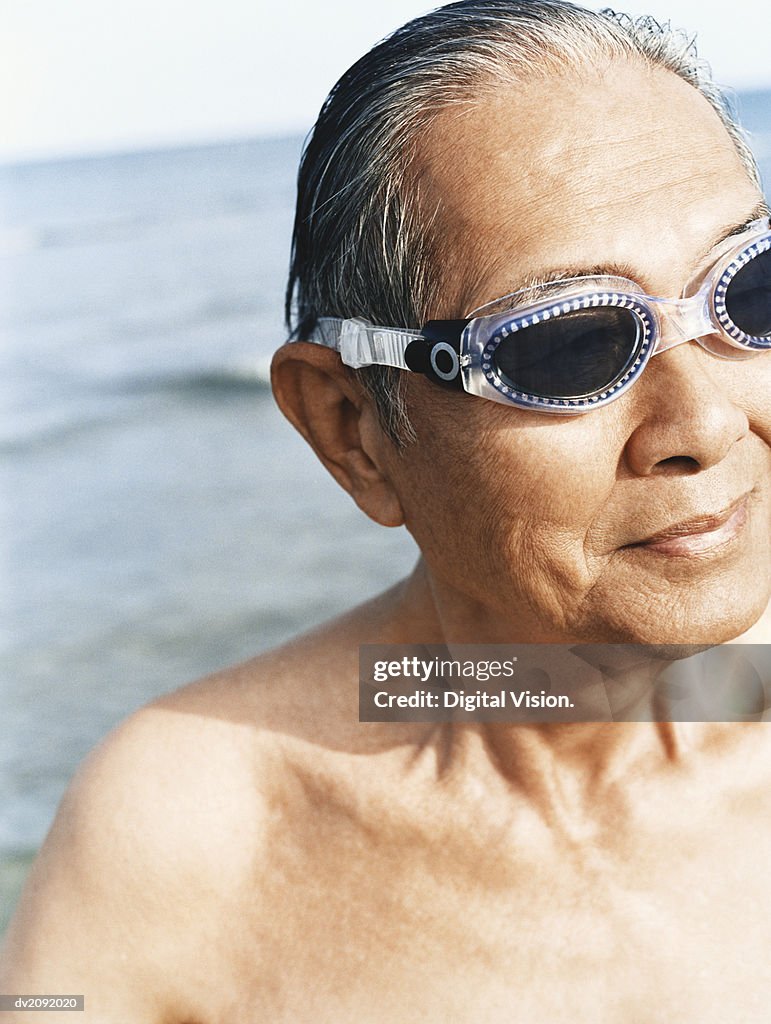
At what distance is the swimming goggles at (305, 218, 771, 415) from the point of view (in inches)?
72.2

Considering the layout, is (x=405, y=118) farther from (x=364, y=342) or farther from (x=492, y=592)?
(x=492, y=592)

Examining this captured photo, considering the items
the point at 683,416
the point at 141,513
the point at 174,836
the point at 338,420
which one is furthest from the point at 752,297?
the point at 141,513

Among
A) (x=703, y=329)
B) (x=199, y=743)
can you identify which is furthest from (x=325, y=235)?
(x=199, y=743)

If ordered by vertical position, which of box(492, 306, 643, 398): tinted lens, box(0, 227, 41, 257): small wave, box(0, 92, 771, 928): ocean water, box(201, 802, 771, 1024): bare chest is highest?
box(0, 227, 41, 257): small wave

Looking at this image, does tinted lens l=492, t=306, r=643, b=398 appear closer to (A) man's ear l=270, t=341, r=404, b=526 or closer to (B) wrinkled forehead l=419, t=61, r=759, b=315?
(B) wrinkled forehead l=419, t=61, r=759, b=315

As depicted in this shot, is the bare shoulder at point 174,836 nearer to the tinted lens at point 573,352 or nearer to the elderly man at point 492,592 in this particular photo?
the elderly man at point 492,592

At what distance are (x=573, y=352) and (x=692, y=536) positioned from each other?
33cm

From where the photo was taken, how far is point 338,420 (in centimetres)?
230

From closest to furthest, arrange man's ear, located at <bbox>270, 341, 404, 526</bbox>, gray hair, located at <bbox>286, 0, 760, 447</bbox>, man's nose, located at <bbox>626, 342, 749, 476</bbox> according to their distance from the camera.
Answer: man's nose, located at <bbox>626, 342, 749, 476</bbox> < gray hair, located at <bbox>286, 0, 760, 447</bbox> < man's ear, located at <bbox>270, 341, 404, 526</bbox>

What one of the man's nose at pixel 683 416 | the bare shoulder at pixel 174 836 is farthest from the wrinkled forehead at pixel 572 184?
the bare shoulder at pixel 174 836

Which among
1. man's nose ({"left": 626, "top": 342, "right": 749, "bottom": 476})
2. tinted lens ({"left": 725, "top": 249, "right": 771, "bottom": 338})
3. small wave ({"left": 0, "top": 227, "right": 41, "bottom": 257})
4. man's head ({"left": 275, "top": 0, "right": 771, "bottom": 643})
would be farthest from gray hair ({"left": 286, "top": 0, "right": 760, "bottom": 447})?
small wave ({"left": 0, "top": 227, "right": 41, "bottom": 257})

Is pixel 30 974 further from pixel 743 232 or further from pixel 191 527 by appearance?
pixel 191 527

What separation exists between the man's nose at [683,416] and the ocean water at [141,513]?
1185 mm

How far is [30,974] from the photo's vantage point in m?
2.21
